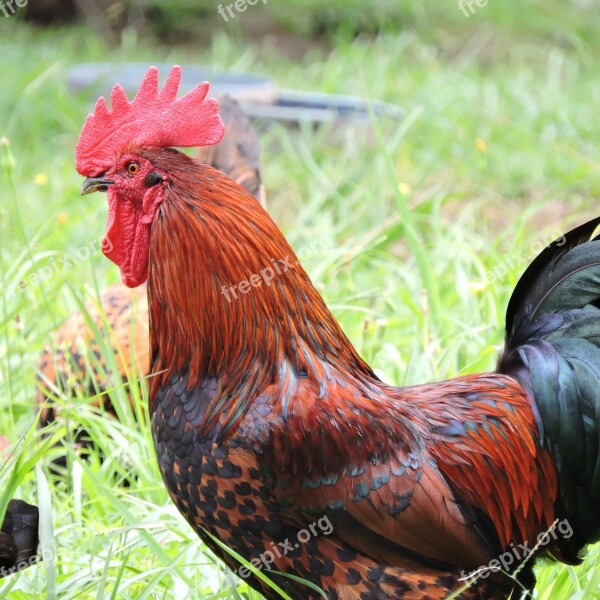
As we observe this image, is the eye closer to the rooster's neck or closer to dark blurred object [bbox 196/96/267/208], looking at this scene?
the rooster's neck

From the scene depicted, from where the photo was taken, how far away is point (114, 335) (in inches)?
137

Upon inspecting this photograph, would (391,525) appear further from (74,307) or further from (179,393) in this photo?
(74,307)

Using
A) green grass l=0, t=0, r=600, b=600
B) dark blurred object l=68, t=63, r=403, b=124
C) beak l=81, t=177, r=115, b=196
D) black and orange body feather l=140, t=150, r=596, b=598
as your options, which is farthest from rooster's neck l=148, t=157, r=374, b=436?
dark blurred object l=68, t=63, r=403, b=124

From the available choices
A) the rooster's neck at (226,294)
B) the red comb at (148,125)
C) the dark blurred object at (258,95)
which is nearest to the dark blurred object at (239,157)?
the red comb at (148,125)

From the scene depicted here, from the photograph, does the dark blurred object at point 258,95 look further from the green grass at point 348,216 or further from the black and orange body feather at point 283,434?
the black and orange body feather at point 283,434

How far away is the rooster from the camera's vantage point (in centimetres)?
221

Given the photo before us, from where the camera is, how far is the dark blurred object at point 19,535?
250 cm

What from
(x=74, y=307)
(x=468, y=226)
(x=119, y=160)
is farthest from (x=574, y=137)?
(x=119, y=160)

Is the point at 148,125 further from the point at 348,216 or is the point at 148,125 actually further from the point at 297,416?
the point at 348,216

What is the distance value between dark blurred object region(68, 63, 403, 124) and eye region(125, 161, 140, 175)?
3841mm

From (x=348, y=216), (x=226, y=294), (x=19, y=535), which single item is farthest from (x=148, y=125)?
(x=348, y=216)

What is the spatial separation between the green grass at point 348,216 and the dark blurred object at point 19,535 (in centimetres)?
7

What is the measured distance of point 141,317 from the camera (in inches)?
142

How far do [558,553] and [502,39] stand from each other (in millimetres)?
8781
